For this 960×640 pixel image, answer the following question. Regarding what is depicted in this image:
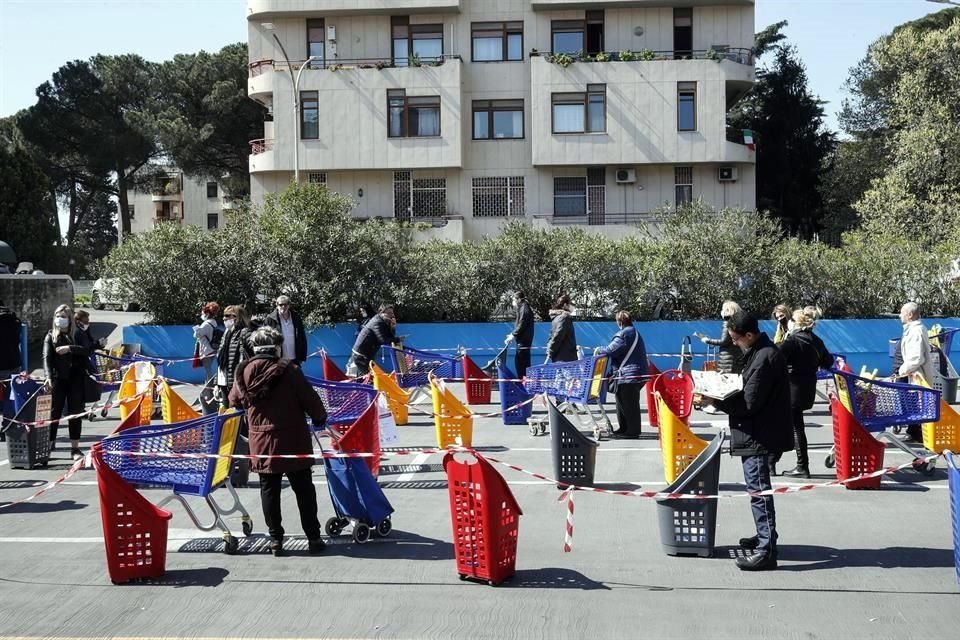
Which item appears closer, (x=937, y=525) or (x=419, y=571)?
(x=419, y=571)

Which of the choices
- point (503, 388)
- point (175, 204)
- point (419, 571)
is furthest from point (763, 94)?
point (175, 204)

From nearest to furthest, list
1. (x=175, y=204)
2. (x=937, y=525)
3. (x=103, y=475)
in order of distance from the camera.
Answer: (x=103, y=475) < (x=937, y=525) < (x=175, y=204)

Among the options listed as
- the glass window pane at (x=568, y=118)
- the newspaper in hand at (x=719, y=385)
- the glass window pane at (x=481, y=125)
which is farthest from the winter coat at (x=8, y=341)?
the glass window pane at (x=481, y=125)

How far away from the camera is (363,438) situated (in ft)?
28.8

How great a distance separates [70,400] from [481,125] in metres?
28.8

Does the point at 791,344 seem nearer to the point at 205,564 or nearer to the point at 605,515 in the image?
the point at 605,515

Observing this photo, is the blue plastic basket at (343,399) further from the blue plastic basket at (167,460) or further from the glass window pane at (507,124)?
the glass window pane at (507,124)

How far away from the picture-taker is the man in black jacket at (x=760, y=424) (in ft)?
23.5

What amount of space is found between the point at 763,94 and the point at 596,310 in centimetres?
2847

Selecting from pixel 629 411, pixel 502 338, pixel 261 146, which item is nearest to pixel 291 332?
pixel 629 411

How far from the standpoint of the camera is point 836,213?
43.9 metres

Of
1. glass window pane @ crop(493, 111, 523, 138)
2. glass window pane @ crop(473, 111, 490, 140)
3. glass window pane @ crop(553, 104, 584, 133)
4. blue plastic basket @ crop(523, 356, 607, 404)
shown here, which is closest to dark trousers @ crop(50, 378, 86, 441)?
blue plastic basket @ crop(523, 356, 607, 404)

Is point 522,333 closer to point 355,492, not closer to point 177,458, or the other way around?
point 355,492

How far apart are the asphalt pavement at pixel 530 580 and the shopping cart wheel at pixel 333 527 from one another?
0.82ft
